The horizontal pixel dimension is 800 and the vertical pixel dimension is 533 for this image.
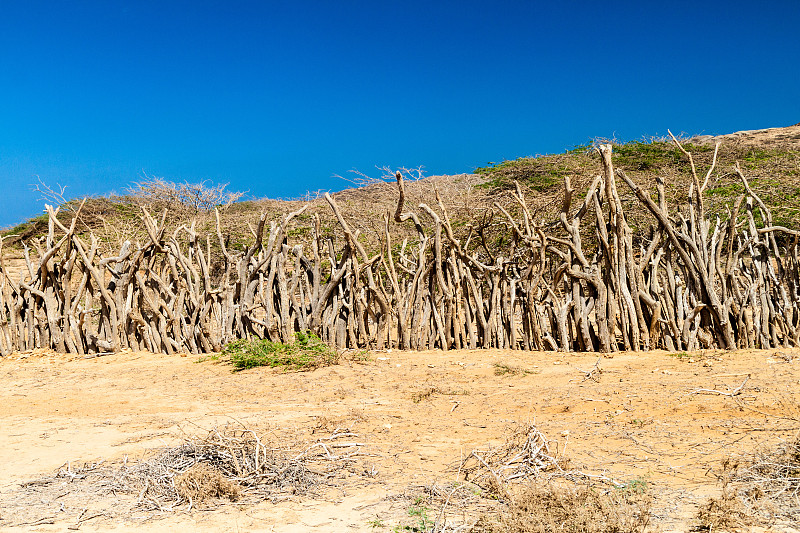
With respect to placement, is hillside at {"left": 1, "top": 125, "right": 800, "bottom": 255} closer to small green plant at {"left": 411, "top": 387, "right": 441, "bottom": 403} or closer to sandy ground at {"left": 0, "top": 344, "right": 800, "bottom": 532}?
sandy ground at {"left": 0, "top": 344, "right": 800, "bottom": 532}

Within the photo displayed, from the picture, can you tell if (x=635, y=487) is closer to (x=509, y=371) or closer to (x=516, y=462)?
(x=516, y=462)

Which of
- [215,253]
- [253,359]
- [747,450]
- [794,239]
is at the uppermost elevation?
[215,253]

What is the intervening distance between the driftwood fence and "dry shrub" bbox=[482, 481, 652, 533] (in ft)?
12.9

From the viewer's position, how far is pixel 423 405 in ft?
16.0

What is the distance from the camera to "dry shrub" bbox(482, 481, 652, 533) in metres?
2.39

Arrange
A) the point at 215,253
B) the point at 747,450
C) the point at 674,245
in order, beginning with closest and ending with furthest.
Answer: the point at 747,450
the point at 674,245
the point at 215,253

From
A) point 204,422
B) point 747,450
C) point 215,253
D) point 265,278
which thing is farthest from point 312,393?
point 215,253

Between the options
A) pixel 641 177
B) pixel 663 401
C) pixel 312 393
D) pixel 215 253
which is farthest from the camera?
pixel 215 253

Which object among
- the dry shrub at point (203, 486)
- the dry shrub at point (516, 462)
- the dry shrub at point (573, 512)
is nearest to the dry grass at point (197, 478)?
the dry shrub at point (203, 486)

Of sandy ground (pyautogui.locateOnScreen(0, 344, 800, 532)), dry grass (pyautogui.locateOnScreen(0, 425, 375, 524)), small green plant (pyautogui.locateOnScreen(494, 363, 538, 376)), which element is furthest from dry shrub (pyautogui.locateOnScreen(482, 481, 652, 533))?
small green plant (pyautogui.locateOnScreen(494, 363, 538, 376))

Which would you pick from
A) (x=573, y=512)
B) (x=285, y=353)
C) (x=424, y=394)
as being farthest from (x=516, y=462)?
(x=285, y=353)

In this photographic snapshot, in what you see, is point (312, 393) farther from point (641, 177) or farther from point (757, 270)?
point (641, 177)

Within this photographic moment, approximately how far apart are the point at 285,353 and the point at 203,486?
379cm

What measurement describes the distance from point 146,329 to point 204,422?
3693 millimetres
